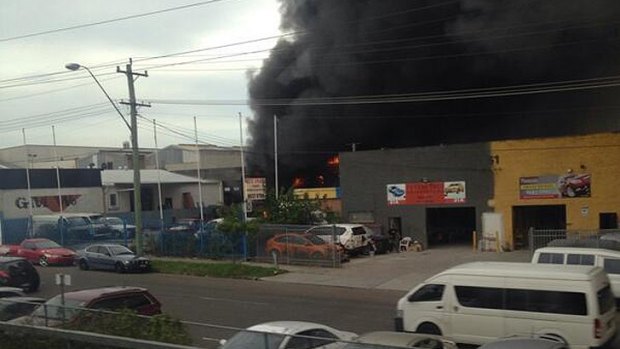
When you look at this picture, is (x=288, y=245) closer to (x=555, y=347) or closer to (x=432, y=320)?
(x=432, y=320)

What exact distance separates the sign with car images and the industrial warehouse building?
0.05 metres

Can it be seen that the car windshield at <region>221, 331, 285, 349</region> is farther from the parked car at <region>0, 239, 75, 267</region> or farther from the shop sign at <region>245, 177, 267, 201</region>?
the shop sign at <region>245, 177, 267, 201</region>

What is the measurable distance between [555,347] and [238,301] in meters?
13.6

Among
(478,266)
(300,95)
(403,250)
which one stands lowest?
(403,250)

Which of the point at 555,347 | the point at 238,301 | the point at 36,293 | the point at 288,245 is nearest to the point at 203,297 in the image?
the point at 238,301

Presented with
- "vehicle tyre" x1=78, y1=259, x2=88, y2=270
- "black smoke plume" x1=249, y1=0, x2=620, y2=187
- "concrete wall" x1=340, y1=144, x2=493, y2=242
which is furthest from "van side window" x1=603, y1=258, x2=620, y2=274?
"black smoke plume" x1=249, y1=0, x2=620, y2=187

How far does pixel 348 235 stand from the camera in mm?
30859

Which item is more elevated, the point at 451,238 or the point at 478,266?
the point at 478,266

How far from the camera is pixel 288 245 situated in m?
29.2

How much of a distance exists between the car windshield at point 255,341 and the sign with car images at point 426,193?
27.5 m

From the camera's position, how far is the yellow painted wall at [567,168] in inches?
1207

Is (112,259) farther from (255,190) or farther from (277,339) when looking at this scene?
(277,339)

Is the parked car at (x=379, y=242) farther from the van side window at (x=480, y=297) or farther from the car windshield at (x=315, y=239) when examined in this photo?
the van side window at (x=480, y=297)

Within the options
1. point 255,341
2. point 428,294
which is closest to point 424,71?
point 428,294
